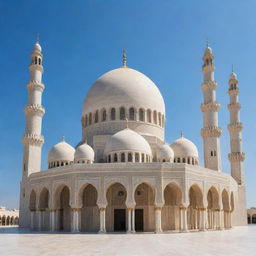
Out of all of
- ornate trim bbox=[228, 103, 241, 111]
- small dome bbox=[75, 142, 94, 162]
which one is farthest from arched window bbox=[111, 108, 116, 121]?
ornate trim bbox=[228, 103, 241, 111]

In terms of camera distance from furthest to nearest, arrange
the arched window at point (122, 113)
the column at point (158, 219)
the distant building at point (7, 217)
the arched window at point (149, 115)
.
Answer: the distant building at point (7, 217), the arched window at point (149, 115), the arched window at point (122, 113), the column at point (158, 219)

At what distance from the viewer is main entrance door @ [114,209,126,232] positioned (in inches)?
1030

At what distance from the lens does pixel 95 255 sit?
1173 cm

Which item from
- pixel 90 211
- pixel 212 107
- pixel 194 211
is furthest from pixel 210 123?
pixel 90 211

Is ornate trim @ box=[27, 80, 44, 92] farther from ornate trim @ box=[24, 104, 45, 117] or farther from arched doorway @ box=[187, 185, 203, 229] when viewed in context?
arched doorway @ box=[187, 185, 203, 229]

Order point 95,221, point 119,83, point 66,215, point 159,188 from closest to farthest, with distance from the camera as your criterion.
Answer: point 159,188 → point 95,221 → point 66,215 → point 119,83

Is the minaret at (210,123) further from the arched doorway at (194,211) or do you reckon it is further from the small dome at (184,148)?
the arched doorway at (194,211)

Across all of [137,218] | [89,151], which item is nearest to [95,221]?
[137,218]

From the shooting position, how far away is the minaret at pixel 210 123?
103ft

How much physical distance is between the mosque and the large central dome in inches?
3.2

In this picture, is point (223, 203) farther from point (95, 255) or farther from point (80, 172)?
point (95, 255)

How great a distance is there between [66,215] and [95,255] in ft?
54.3

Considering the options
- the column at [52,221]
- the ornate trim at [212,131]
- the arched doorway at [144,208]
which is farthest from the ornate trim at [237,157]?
the column at [52,221]

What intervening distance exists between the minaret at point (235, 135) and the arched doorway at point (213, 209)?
623 cm
